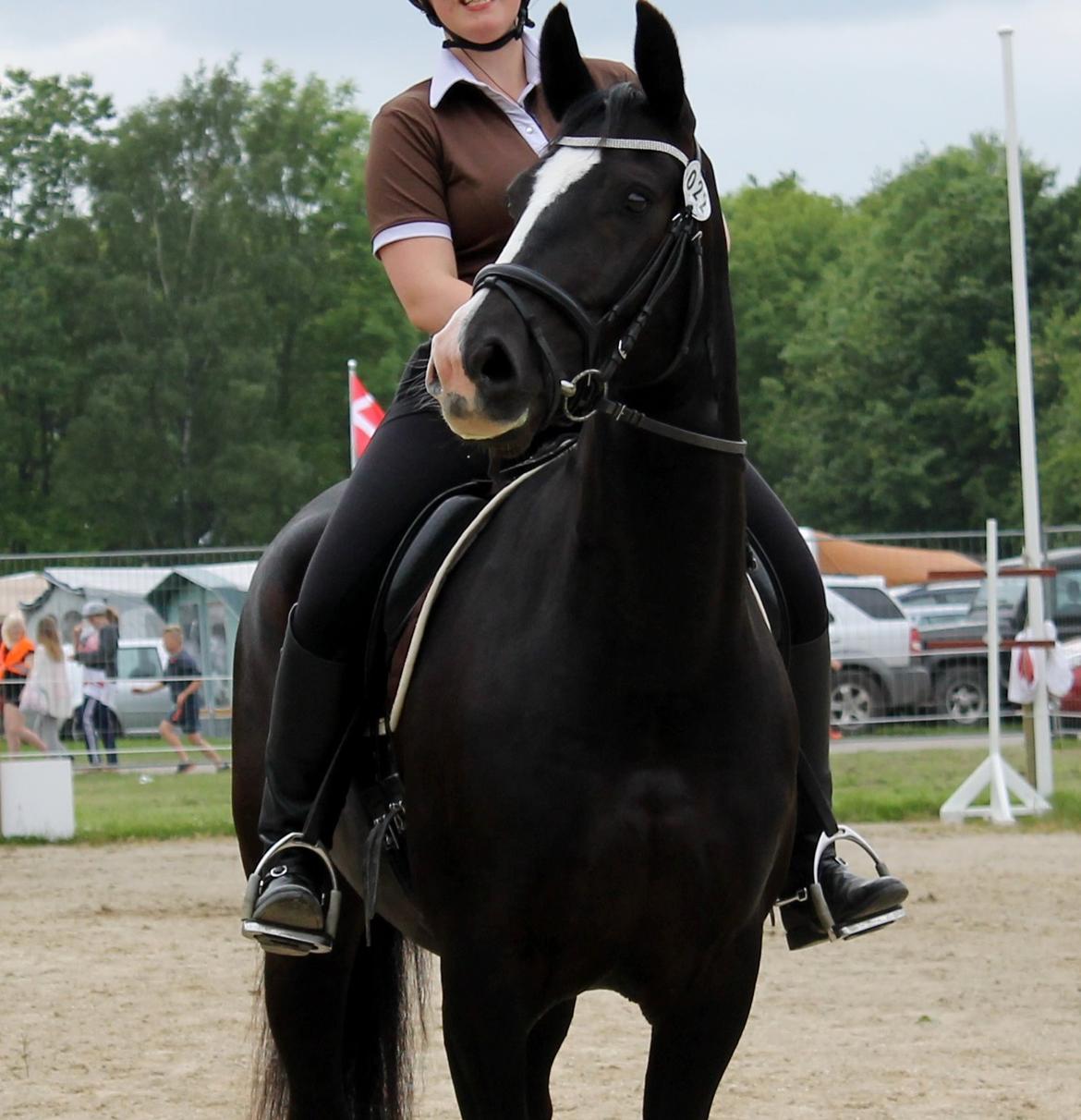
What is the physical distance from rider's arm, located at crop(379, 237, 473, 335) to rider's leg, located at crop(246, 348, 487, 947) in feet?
1.00

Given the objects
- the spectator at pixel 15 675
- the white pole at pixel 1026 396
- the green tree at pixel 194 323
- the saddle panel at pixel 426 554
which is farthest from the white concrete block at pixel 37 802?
the green tree at pixel 194 323

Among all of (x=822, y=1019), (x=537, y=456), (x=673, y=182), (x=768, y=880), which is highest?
(x=673, y=182)

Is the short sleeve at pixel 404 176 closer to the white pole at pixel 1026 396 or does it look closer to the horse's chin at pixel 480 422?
the horse's chin at pixel 480 422

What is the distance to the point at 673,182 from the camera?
3.65 m

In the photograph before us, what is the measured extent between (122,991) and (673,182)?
6.21 metres

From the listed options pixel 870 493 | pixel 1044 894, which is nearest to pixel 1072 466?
pixel 870 493

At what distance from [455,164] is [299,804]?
5.18ft

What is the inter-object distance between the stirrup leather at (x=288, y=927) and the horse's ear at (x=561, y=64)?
190 cm

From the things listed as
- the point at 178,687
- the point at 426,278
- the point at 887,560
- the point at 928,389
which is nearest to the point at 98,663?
the point at 178,687

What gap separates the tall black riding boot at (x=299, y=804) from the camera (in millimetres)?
4656

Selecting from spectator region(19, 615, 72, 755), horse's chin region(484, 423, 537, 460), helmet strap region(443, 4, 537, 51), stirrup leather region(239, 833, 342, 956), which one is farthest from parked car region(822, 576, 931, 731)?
horse's chin region(484, 423, 537, 460)

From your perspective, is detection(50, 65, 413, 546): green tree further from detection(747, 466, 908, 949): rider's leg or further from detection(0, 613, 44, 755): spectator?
detection(747, 466, 908, 949): rider's leg

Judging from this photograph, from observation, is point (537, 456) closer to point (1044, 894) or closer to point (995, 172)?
point (1044, 894)

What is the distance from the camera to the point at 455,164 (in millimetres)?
4453
